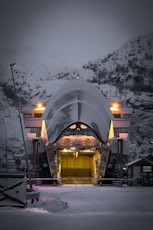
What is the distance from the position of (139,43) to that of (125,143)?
33.1m

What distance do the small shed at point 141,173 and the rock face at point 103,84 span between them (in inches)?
1824

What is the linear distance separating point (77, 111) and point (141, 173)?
32.4ft

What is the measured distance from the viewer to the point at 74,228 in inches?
332

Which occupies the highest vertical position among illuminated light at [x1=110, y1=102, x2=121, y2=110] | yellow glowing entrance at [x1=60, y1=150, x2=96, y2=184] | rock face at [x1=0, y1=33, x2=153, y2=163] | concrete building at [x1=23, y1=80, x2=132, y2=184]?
rock face at [x1=0, y1=33, x2=153, y2=163]

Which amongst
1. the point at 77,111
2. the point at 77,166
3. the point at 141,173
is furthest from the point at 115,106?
the point at 141,173

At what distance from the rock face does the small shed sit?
46330mm

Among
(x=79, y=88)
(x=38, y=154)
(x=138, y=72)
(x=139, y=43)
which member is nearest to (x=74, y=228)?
(x=38, y=154)

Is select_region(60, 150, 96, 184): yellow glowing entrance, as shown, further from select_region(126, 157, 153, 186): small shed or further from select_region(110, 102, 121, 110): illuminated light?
select_region(126, 157, 153, 186): small shed

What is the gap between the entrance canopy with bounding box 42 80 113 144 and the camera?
36.9 m

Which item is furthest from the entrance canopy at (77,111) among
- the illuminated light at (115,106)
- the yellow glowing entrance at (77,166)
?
the illuminated light at (115,106)

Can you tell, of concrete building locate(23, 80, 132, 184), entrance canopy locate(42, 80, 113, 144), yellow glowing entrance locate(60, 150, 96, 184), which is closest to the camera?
concrete building locate(23, 80, 132, 184)

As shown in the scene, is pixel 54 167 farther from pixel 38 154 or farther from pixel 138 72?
pixel 138 72

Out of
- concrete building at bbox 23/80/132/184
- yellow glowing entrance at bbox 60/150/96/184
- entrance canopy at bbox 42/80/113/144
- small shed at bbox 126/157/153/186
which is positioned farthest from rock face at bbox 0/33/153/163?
small shed at bbox 126/157/153/186

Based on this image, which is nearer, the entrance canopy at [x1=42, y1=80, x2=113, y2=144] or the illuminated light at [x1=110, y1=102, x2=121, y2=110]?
the entrance canopy at [x1=42, y1=80, x2=113, y2=144]
